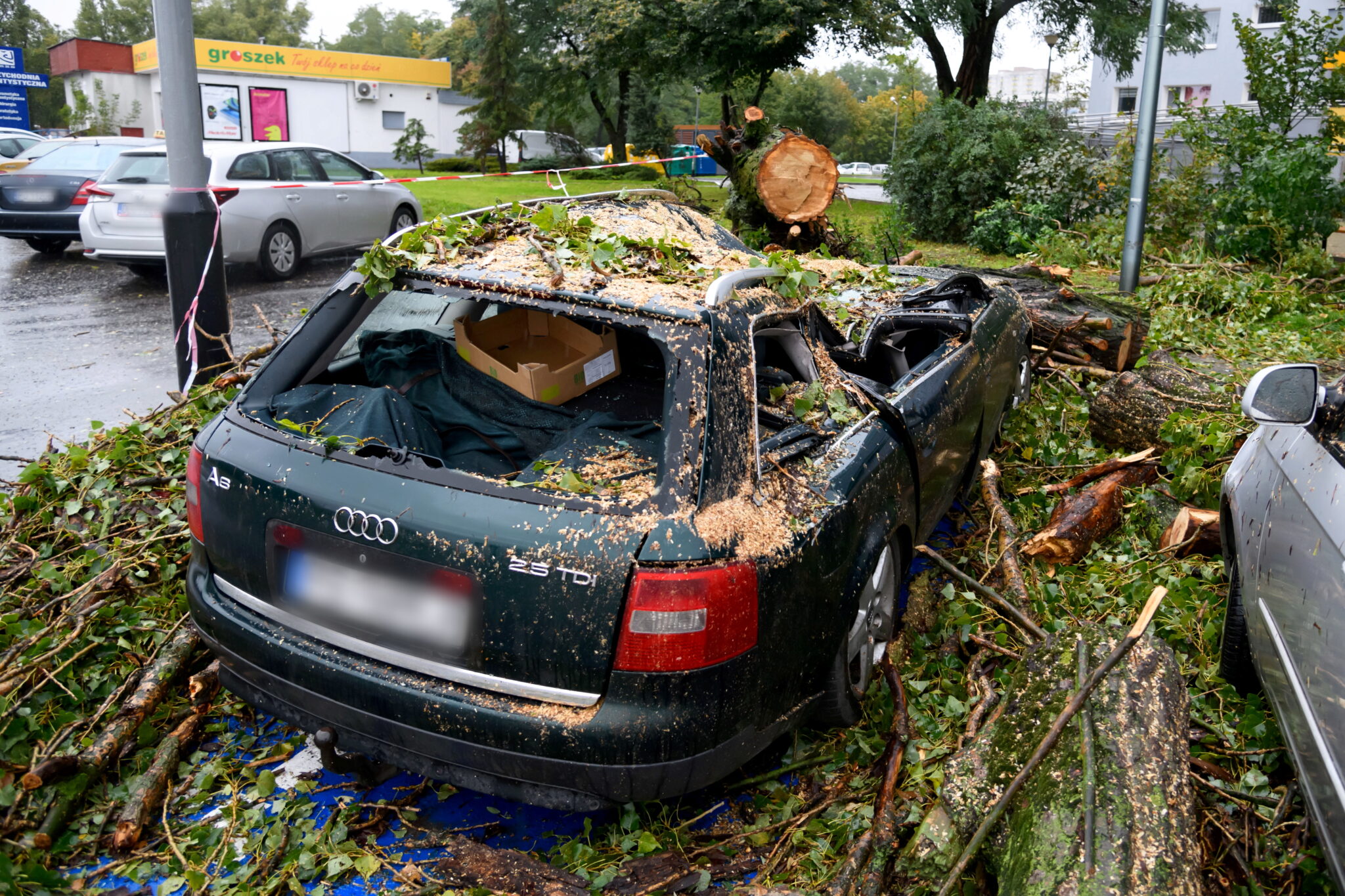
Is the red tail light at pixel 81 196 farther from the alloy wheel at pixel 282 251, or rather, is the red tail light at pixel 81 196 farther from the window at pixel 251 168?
the alloy wheel at pixel 282 251

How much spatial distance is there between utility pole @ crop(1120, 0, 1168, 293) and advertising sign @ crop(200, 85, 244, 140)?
129 ft

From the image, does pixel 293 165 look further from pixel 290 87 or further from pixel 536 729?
pixel 290 87

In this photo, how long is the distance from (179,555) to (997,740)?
3281 mm

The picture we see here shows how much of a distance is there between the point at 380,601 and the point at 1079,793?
6.22 ft

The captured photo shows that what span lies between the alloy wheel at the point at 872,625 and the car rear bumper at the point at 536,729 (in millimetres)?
604

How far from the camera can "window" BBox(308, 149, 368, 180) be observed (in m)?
12.4

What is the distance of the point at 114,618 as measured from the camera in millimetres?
3736

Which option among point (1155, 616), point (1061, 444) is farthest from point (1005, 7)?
point (1155, 616)

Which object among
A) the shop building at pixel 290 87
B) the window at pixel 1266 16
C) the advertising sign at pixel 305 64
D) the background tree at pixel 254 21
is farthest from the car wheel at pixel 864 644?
the background tree at pixel 254 21

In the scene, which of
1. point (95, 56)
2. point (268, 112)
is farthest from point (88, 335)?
point (95, 56)

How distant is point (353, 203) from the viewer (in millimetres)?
12656

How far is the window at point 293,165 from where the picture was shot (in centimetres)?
1180

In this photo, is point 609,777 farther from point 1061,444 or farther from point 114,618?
point 1061,444

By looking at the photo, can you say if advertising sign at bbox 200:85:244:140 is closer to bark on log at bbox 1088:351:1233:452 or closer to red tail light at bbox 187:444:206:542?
bark on log at bbox 1088:351:1233:452
